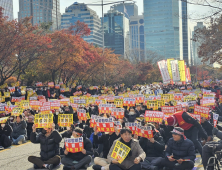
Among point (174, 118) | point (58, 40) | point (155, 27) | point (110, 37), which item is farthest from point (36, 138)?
point (110, 37)

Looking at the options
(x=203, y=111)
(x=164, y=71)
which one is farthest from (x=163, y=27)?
(x=203, y=111)

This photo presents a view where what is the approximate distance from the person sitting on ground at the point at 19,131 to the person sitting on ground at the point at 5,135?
0.87 meters

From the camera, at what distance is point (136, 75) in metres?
60.0

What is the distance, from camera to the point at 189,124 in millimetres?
9320

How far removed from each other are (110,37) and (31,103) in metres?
164

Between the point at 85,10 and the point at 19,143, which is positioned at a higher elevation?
the point at 85,10

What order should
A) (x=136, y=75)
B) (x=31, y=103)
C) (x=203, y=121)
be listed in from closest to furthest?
(x=203, y=121)
(x=31, y=103)
(x=136, y=75)

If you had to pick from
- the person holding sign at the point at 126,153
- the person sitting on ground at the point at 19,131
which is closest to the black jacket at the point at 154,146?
the person holding sign at the point at 126,153

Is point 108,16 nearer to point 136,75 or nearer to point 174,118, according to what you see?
point 136,75

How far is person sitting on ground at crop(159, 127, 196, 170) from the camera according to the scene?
7.48 meters

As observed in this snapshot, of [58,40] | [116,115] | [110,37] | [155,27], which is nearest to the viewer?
[116,115]

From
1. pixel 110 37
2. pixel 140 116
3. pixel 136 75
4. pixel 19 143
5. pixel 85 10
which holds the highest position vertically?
pixel 85 10

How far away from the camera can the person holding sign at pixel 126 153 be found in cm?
661

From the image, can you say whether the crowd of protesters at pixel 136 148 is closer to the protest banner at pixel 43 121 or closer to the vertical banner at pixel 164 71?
the protest banner at pixel 43 121
